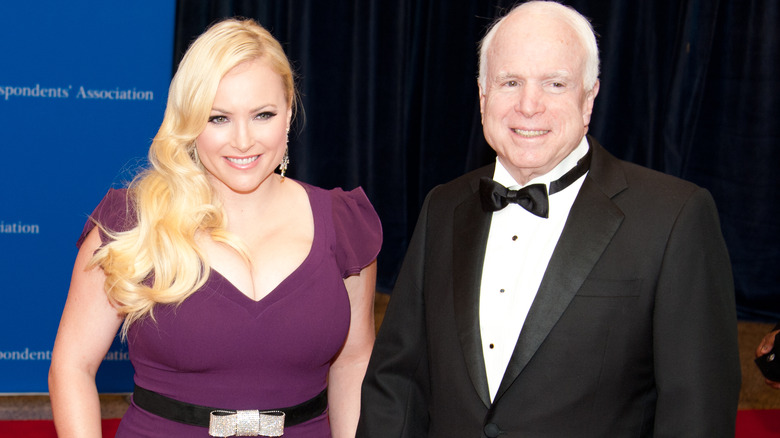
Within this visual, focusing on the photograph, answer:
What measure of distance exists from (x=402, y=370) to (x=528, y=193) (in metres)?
0.50

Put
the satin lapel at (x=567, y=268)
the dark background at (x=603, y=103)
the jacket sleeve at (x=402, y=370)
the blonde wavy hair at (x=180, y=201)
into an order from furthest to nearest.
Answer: the dark background at (x=603, y=103)
the blonde wavy hair at (x=180, y=201)
the jacket sleeve at (x=402, y=370)
the satin lapel at (x=567, y=268)

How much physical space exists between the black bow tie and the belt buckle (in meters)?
0.80

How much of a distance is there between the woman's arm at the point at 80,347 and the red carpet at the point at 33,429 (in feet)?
5.56

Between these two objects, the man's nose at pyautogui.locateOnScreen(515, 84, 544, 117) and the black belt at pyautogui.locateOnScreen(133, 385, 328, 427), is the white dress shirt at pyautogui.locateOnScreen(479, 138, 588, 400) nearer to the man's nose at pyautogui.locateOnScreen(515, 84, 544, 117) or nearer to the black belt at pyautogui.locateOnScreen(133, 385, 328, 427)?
the man's nose at pyautogui.locateOnScreen(515, 84, 544, 117)

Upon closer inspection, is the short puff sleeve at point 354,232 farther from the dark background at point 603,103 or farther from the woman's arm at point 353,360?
the dark background at point 603,103

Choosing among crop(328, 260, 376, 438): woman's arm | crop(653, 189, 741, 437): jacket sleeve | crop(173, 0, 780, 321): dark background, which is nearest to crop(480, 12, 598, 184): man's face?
crop(653, 189, 741, 437): jacket sleeve

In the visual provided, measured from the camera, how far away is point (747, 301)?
18.3ft

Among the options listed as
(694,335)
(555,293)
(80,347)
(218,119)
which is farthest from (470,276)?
(80,347)

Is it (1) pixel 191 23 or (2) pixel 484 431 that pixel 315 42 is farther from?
(2) pixel 484 431

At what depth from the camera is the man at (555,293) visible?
161cm

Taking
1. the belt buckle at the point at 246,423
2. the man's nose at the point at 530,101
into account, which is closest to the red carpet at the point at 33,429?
the belt buckle at the point at 246,423

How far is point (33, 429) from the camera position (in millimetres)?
3924

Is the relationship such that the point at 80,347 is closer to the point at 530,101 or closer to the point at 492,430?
the point at 492,430

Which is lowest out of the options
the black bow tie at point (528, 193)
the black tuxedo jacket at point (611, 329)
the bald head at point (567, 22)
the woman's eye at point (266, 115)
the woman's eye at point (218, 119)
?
the black tuxedo jacket at point (611, 329)
